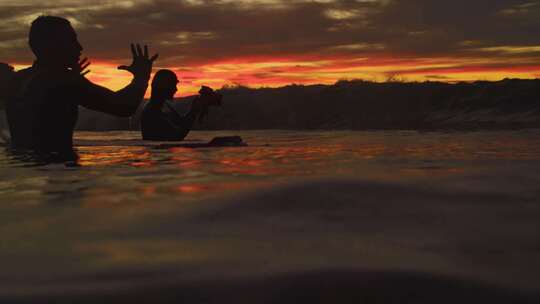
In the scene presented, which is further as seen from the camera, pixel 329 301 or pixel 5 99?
pixel 5 99

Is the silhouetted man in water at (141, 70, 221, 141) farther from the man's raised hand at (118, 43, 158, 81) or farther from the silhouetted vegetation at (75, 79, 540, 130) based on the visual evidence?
the silhouetted vegetation at (75, 79, 540, 130)

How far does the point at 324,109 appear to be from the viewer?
81.8 ft

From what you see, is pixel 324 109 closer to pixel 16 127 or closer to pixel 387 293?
pixel 16 127

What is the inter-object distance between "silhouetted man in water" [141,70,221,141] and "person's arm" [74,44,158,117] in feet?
8.56

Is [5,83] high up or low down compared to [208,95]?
up

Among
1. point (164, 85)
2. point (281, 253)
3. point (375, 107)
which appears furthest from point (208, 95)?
point (375, 107)

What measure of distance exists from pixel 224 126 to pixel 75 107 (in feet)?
65.2

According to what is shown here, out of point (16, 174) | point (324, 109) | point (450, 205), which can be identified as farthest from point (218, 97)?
point (324, 109)

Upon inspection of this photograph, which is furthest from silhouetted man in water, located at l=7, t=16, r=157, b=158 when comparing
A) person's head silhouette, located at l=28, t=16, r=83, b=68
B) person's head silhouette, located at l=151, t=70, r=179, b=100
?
person's head silhouette, located at l=151, t=70, r=179, b=100

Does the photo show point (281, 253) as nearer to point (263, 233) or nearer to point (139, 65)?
point (263, 233)

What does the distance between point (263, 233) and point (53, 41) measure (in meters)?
3.98

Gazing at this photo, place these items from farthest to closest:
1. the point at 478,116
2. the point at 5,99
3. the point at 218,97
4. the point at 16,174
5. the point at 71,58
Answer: the point at 478,116 < the point at 218,97 < the point at 5,99 < the point at 71,58 < the point at 16,174

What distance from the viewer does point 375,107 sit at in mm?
23672

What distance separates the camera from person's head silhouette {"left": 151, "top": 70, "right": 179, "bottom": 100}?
844 cm
